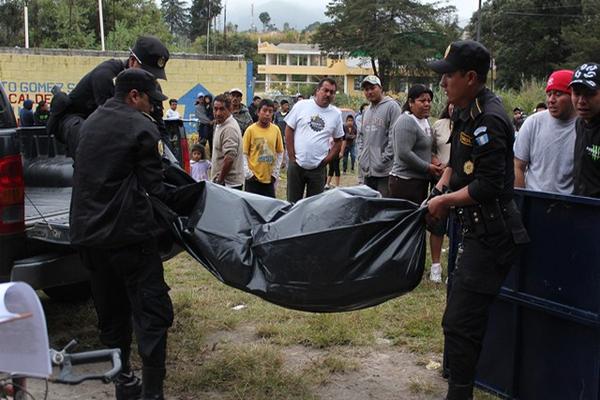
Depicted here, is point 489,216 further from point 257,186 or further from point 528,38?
point 528,38

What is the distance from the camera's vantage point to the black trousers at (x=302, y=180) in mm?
7301

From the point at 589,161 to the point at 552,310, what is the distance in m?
1.00

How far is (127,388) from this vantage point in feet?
12.5

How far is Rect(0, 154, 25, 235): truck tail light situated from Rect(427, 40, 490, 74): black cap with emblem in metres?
2.59

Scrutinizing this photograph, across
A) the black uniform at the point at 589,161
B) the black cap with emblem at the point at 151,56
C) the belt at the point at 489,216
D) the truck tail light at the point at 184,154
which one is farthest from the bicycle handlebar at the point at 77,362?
the truck tail light at the point at 184,154

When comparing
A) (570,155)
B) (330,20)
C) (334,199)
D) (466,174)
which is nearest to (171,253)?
(334,199)

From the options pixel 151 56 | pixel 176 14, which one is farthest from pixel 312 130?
pixel 176 14

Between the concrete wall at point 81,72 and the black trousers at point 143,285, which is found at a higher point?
the concrete wall at point 81,72

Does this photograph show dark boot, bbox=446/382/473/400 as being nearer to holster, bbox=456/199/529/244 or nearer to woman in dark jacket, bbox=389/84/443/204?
holster, bbox=456/199/529/244

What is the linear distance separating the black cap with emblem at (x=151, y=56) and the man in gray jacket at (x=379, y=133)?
3204 millimetres

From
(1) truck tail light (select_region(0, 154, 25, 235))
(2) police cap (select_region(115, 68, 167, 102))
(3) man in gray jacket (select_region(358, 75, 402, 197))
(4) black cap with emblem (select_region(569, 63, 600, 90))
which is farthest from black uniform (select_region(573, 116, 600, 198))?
(1) truck tail light (select_region(0, 154, 25, 235))

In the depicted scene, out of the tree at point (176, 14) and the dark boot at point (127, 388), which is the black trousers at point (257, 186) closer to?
the dark boot at point (127, 388)

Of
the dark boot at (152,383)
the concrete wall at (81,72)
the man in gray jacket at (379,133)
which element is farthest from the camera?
the concrete wall at (81,72)

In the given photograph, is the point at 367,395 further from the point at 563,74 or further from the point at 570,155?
the point at 563,74
